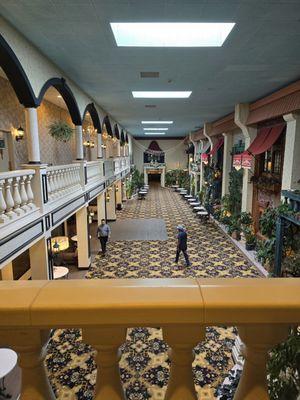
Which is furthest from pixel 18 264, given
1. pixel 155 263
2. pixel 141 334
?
pixel 141 334

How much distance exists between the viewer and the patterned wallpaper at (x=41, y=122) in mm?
8424

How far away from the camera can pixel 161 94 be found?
9.12m

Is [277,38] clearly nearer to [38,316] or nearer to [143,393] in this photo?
[38,316]

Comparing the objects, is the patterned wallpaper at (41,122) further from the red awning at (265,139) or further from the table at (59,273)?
the red awning at (265,139)

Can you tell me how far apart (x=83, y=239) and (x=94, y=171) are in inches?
106

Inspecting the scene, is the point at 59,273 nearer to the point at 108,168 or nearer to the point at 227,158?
the point at 108,168

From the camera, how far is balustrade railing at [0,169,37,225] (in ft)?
14.3

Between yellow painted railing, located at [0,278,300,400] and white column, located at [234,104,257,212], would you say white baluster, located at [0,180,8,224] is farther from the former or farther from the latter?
white column, located at [234,104,257,212]

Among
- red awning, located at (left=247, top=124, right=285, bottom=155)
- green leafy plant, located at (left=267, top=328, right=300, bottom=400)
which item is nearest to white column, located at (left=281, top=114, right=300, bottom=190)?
red awning, located at (left=247, top=124, right=285, bottom=155)

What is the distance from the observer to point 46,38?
190 inches

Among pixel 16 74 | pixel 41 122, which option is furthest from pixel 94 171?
pixel 16 74

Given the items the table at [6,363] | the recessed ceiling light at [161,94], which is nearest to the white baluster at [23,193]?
the table at [6,363]

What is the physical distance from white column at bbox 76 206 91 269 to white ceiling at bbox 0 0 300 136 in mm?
4029

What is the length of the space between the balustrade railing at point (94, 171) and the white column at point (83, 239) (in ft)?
4.01
